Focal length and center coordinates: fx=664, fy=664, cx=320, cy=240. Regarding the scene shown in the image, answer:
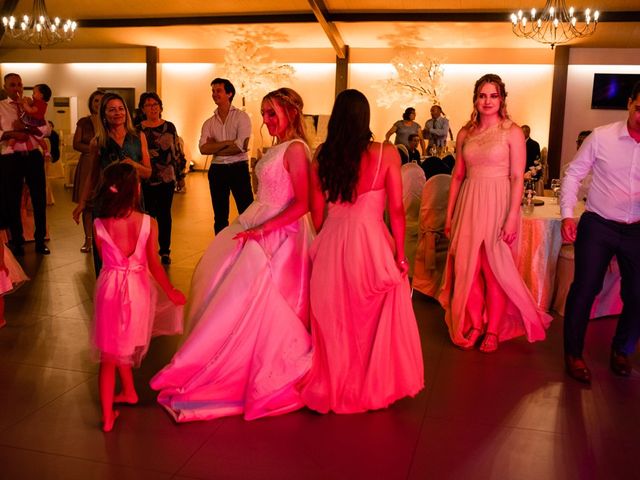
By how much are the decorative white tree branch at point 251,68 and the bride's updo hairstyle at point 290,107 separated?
14.2 meters

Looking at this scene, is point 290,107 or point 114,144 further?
point 114,144

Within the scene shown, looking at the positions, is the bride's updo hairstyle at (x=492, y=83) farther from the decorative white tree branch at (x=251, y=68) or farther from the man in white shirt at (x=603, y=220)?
the decorative white tree branch at (x=251, y=68)

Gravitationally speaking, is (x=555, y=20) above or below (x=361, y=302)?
above

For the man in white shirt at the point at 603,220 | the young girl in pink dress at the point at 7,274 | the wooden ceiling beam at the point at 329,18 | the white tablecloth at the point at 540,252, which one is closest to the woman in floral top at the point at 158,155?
the young girl in pink dress at the point at 7,274

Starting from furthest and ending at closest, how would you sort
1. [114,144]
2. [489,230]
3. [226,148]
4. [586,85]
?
1. [586,85]
2. [226,148]
3. [114,144]
4. [489,230]

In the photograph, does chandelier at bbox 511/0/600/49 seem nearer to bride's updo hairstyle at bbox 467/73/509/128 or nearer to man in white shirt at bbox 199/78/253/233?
man in white shirt at bbox 199/78/253/233

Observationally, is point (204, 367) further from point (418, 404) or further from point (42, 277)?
point (42, 277)

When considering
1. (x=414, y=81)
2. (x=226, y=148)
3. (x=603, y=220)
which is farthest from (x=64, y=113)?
(x=603, y=220)

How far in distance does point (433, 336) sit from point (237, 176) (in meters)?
2.52

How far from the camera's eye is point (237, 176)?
6.03 metres

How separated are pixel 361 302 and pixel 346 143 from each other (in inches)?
29.4

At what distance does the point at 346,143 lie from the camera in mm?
2957

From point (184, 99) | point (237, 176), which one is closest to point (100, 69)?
point (184, 99)

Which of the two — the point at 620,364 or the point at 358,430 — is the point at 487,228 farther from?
the point at 358,430
